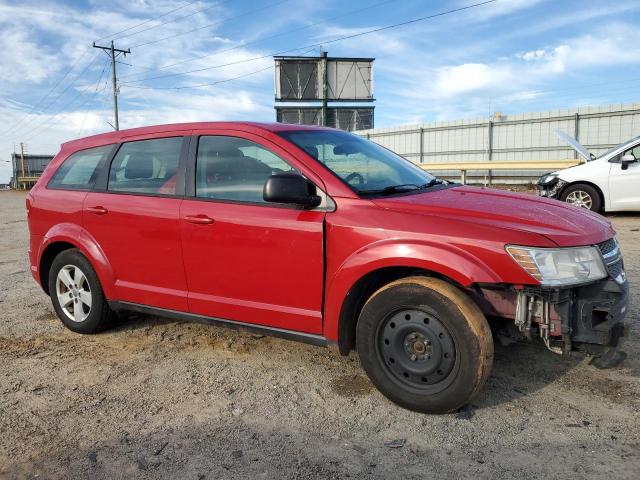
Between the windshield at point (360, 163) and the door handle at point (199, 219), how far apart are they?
2.56 feet

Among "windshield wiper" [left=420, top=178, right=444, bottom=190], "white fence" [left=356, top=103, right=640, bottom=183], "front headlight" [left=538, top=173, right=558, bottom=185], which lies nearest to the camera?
"windshield wiper" [left=420, top=178, right=444, bottom=190]

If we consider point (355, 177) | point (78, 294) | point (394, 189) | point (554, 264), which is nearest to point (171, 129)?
point (355, 177)

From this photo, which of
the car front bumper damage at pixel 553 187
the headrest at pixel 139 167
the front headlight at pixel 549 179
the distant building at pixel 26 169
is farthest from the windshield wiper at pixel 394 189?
the distant building at pixel 26 169

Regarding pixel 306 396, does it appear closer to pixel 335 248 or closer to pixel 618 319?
pixel 335 248

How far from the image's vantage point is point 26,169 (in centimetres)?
4547

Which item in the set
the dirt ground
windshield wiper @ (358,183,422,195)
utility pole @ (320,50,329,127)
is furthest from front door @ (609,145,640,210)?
utility pole @ (320,50,329,127)

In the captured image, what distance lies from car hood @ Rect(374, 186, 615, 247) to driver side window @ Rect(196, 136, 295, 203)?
0.85m

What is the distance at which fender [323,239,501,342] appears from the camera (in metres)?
2.76

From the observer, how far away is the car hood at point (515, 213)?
279cm

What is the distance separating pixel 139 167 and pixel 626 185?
9.19 meters

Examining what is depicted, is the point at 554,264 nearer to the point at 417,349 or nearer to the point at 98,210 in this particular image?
the point at 417,349

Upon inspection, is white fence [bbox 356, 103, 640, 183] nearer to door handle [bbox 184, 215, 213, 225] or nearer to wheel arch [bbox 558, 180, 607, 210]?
wheel arch [bbox 558, 180, 607, 210]

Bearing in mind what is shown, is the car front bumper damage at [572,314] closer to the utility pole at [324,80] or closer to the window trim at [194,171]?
the window trim at [194,171]

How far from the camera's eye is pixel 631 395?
3.12 m
